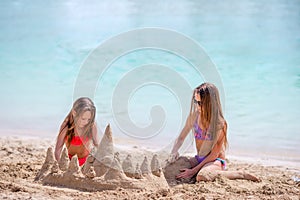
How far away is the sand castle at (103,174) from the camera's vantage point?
3.79 m

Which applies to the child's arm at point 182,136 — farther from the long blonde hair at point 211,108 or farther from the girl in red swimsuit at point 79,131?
the girl in red swimsuit at point 79,131

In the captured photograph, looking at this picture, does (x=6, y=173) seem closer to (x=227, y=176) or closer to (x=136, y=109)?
(x=227, y=176)

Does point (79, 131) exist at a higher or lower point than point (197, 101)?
lower

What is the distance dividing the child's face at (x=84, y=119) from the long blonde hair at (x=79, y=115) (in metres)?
0.03

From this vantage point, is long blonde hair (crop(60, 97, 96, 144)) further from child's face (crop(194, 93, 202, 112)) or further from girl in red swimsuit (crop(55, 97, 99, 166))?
child's face (crop(194, 93, 202, 112))

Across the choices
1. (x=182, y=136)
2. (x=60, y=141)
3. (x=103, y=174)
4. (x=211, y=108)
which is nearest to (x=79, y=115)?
(x=60, y=141)

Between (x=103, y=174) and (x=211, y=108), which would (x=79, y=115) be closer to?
(x=103, y=174)

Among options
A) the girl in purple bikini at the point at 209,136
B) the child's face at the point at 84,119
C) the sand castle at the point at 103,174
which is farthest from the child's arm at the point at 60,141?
the girl in purple bikini at the point at 209,136

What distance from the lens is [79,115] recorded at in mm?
4578

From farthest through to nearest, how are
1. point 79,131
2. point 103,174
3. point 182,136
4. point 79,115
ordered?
1. point 182,136
2. point 79,131
3. point 79,115
4. point 103,174

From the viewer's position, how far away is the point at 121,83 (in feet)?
25.6

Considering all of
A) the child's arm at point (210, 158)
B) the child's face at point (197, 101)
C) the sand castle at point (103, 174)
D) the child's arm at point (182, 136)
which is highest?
the child's face at point (197, 101)

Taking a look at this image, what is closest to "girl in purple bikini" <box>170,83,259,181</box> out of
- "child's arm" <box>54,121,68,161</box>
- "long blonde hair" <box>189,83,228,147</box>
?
"long blonde hair" <box>189,83,228,147</box>

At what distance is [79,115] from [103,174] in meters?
0.98
